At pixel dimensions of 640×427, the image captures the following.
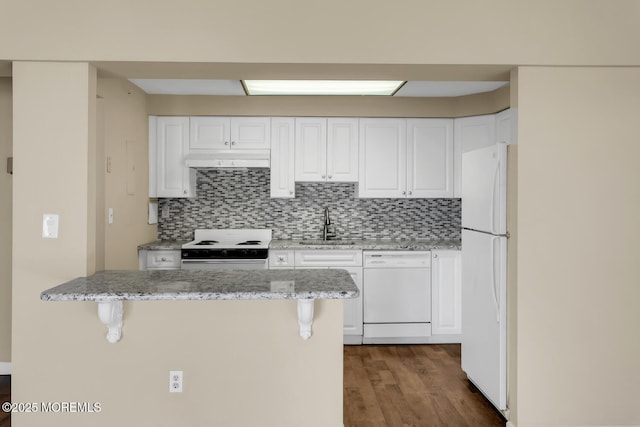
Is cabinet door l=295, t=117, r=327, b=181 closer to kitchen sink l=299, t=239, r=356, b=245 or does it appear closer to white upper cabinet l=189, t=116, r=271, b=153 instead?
white upper cabinet l=189, t=116, r=271, b=153

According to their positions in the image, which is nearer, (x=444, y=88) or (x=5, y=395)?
(x=5, y=395)

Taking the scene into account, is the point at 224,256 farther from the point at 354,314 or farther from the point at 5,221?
the point at 5,221

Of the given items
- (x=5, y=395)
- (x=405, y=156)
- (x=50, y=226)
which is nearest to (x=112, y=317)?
(x=50, y=226)

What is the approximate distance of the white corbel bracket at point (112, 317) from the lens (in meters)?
2.24

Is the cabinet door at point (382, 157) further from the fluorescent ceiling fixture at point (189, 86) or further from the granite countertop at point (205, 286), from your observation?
the granite countertop at point (205, 286)

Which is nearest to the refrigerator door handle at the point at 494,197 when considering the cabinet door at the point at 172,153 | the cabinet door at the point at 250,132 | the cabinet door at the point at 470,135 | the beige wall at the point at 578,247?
the beige wall at the point at 578,247

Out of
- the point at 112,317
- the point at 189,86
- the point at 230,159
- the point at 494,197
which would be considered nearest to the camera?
the point at 112,317

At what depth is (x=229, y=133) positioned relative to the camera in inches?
171

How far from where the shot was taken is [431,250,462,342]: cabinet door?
417cm

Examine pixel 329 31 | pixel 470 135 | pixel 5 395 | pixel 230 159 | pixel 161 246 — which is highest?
pixel 329 31

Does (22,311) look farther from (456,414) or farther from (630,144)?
(630,144)

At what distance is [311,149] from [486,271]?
7.04ft

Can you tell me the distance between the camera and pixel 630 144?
2547mm

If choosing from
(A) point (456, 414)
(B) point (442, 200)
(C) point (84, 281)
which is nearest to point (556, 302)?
(A) point (456, 414)
